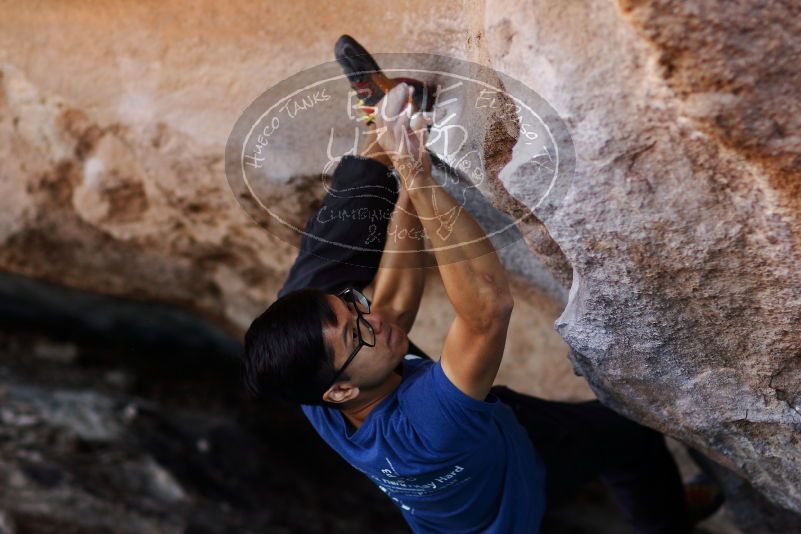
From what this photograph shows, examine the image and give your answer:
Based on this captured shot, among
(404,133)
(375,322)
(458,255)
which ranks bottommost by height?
(375,322)

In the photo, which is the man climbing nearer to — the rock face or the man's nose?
the man's nose

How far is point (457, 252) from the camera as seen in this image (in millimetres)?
950

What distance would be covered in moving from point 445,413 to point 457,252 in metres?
0.20

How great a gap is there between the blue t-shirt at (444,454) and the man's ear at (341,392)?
0.16 ft

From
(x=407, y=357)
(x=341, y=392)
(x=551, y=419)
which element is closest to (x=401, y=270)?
(x=407, y=357)

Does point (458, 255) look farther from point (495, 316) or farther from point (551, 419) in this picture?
point (551, 419)

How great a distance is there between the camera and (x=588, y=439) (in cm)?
135

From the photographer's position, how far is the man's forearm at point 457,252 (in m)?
0.94

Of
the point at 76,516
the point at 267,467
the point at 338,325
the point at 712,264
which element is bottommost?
the point at 76,516

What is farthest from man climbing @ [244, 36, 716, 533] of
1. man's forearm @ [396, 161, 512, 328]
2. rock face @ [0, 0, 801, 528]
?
rock face @ [0, 0, 801, 528]

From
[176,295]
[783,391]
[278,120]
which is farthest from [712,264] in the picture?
[176,295]

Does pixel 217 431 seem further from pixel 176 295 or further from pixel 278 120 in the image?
pixel 278 120

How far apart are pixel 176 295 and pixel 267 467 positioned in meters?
0.49

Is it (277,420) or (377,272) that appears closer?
(377,272)
